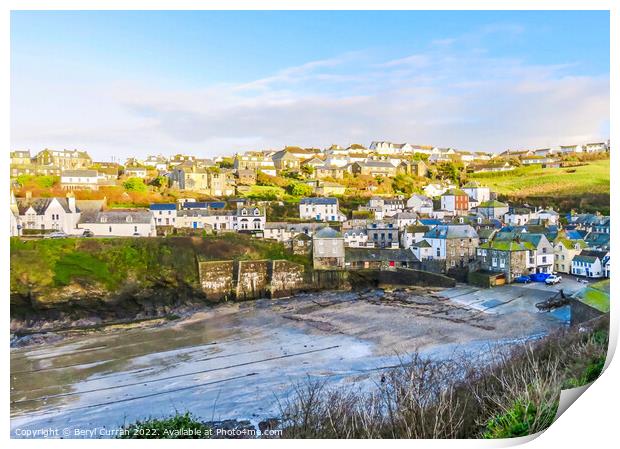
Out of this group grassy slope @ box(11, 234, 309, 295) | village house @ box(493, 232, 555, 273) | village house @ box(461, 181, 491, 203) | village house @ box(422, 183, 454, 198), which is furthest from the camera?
village house @ box(422, 183, 454, 198)

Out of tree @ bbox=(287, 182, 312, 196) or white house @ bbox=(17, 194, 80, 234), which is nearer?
white house @ bbox=(17, 194, 80, 234)

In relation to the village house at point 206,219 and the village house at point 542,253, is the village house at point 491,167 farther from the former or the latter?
the village house at point 206,219

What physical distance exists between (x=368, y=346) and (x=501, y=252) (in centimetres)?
481

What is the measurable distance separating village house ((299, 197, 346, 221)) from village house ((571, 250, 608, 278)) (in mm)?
5192

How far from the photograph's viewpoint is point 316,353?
659 centimetres

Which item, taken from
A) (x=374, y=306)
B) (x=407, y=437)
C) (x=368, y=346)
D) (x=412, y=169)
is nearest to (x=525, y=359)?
(x=407, y=437)

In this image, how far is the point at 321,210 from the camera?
12266mm

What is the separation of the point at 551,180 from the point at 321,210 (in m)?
7.14

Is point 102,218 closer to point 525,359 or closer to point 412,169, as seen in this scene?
point 525,359

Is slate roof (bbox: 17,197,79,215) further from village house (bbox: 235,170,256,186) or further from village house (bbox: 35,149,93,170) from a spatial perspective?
village house (bbox: 235,170,256,186)

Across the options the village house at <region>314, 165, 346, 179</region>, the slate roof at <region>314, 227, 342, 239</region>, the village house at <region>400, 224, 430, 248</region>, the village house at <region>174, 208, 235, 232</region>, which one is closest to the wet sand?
the slate roof at <region>314, 227, 342, 239</region>

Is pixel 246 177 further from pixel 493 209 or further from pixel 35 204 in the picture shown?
pixel 493 209

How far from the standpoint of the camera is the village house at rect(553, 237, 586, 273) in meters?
10.3

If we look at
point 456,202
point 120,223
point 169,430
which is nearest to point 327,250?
point 120,223
